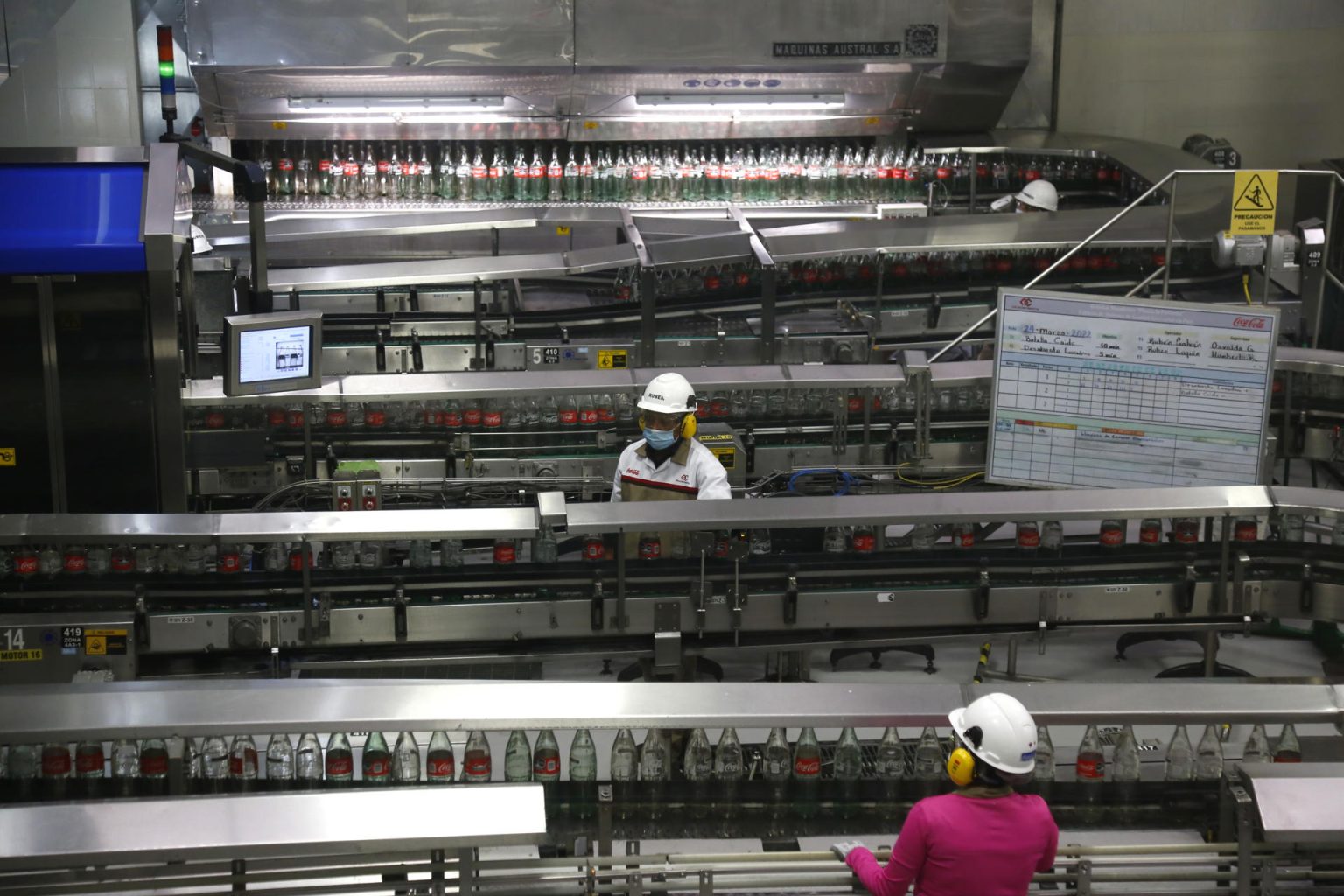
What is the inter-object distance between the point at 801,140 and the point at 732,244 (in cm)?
335

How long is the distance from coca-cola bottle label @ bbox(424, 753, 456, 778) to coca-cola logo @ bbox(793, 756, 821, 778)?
0.87m

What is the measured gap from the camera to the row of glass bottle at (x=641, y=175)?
10.6 m

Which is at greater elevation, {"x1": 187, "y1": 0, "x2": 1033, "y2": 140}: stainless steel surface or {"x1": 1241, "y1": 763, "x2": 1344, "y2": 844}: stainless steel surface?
{"x1": 187, "y1": 0, "x2": 1033, "y2": 140}: stainless steel surface

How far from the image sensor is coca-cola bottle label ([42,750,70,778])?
3.64m

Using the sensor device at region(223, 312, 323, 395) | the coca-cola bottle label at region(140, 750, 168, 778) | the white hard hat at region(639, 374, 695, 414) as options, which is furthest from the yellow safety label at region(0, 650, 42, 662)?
the white hard hat at region(639, 374, 695, 414)

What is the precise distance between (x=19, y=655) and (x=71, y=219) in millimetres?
2173

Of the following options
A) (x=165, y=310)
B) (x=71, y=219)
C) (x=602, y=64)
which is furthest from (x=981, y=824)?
(x=602, y=64)

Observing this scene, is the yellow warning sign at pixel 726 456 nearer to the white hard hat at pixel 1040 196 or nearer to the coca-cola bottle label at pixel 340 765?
the coca-cola bottle label at pixel 340 765

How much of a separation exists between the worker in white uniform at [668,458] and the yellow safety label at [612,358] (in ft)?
6.32

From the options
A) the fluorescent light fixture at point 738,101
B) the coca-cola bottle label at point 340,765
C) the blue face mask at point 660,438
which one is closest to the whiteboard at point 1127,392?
the blue face mask at point 660,438

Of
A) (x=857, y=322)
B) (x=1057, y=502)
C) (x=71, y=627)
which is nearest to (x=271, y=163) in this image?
(x=857, y=322)

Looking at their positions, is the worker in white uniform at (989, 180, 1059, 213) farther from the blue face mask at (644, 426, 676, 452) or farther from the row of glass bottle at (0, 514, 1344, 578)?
the blue face mask at (644, 426, 676, 452)

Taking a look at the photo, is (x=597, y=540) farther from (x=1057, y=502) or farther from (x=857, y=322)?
(x=857, y=322)

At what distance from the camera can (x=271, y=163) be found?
10.7 metres
